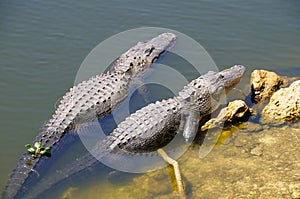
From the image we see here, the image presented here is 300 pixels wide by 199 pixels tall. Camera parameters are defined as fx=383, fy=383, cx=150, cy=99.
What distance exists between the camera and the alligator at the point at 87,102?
5.83m

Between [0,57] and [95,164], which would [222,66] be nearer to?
[95,164]

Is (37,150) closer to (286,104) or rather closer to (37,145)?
(37,145)

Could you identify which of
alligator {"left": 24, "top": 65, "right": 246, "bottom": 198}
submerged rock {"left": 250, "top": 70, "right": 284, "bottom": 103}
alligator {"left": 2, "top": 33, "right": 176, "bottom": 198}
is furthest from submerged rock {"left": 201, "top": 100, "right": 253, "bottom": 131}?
alligator {"left": 2, "top": 33, "right": 176, "bottom": 198}

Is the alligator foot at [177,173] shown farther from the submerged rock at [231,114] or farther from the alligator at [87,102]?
the alligator at [87,102]

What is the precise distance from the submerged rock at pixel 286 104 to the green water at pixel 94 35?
1156 mm

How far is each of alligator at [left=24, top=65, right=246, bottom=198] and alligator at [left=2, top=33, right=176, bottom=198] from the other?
0.32 m

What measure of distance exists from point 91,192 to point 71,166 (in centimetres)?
57

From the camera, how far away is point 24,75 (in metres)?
7.90

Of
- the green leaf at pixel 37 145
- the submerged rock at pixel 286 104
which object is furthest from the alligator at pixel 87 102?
the submerged rock at pixel 286 104

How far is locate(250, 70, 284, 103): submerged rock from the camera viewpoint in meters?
7.42

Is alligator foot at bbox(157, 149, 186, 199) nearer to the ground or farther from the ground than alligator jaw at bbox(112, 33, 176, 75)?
nearer to the ground

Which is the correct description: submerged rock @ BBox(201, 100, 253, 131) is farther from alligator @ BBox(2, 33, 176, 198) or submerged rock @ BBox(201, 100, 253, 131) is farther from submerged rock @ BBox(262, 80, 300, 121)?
alligator @ BBox(2, 33, 176, 198)

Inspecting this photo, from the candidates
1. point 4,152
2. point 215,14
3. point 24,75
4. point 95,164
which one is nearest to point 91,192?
point 95,164

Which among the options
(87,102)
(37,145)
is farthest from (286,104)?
(37,145)
